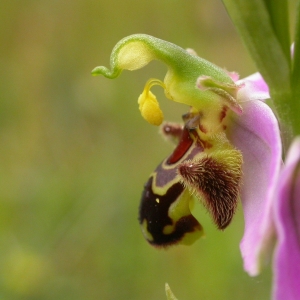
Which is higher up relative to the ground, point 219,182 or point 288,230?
point 219,182

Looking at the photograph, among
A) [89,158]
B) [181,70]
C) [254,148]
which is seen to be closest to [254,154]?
[254,148]

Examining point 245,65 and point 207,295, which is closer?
point 207,295

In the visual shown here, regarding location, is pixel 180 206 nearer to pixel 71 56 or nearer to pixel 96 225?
pixel 96 225

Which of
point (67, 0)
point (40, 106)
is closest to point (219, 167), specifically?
point (40, 106)

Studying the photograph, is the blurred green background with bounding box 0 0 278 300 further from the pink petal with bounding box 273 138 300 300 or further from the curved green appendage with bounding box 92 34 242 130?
the pink petal with bounding box 273 138 300 300

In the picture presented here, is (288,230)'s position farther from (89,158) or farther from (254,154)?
(89,158)

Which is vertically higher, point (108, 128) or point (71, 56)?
point (71, 56)

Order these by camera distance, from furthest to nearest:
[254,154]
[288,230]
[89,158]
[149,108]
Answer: [89,158], [149,108], [254,154], [288,230]

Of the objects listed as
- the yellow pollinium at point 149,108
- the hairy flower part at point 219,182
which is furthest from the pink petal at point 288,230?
the yellow pollinium at point 149,108

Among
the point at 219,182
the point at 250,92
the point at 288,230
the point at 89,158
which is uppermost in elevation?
the point at 89,158
